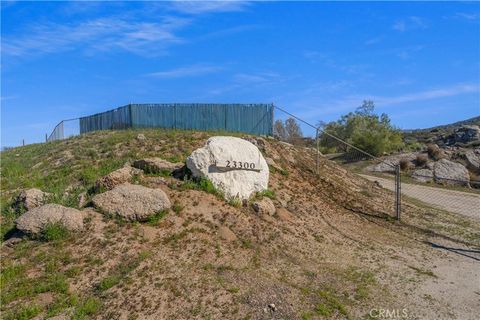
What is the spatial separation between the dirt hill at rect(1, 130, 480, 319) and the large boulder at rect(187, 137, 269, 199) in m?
0.40

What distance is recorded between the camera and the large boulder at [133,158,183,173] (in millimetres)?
10860

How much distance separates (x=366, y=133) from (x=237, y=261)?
86.7ft

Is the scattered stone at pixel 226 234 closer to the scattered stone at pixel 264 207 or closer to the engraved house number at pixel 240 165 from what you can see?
the scattered stone at pixel 264 207

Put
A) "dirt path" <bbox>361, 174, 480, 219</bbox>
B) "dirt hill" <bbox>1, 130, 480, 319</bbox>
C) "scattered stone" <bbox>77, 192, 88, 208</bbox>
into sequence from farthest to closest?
"dirt path" <bbox>361, 174, 480, 219</bbox> < "scattered stone" <bbox>77, 192, 88, 208</bbox> < "dirt hill" <bbox>1, 130, 480, 319</bbox>

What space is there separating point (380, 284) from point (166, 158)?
6830mm

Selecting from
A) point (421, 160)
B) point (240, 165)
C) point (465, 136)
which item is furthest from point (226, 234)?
point (465, 136)

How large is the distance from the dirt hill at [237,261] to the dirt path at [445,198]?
267 cm

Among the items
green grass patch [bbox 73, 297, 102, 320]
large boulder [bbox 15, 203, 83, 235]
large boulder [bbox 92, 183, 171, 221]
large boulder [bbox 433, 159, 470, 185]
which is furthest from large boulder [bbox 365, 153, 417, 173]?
green grass patch [bbox 73, 297, 102, 320]

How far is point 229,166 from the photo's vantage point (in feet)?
34.1

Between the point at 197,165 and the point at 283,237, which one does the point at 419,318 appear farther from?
the point at 197,165

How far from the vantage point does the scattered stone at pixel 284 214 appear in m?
10.3

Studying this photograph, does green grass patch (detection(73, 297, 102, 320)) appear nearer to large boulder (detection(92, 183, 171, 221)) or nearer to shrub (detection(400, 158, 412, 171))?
large boulder (detection(92, 183, 171, 221))

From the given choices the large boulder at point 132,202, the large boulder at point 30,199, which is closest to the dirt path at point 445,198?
the large boulder at point 132,202

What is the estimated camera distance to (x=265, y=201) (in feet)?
34.2
